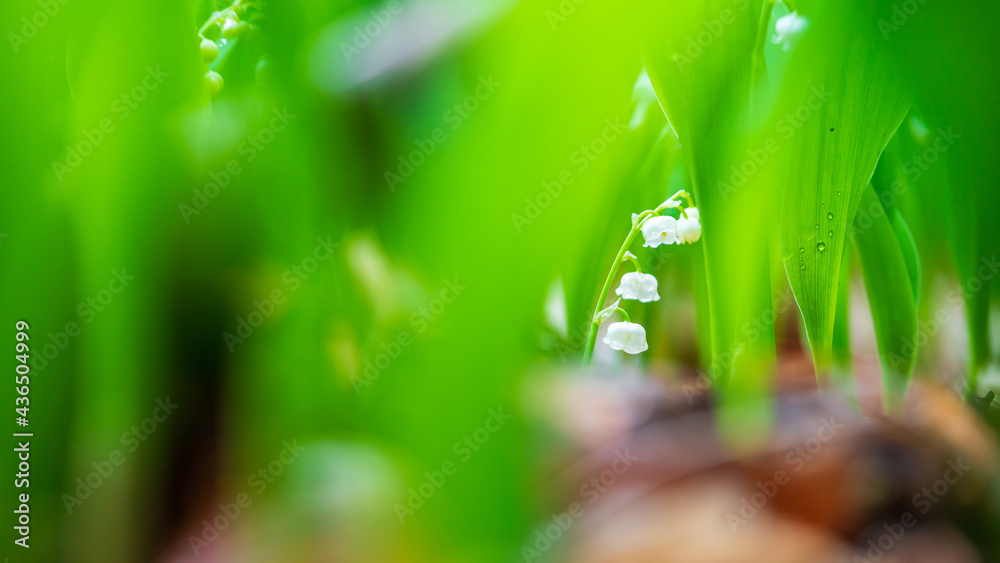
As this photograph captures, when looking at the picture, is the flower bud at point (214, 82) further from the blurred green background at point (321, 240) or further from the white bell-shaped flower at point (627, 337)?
the white bell-shaped flower at point (627, 337)

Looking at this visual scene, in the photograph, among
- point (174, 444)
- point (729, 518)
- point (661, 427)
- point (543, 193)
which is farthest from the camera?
point (661, 427)

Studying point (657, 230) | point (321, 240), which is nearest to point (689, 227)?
point (657, 230)

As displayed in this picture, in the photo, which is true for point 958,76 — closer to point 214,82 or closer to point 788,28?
point 788,28

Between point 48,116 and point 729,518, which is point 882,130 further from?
point 729,518

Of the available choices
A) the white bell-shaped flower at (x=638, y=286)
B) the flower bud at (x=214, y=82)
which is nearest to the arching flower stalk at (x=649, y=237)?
the white bell-shaped flower at (x=638, y=286)

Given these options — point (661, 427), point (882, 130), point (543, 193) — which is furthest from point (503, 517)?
point (661, 427)

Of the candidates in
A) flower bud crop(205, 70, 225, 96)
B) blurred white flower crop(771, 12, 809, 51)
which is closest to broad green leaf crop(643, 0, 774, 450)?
blurred white flower crop(771, 12, 809, 51)
